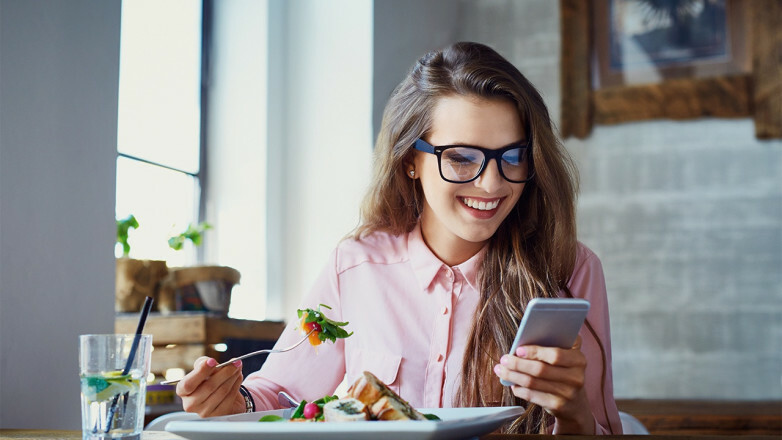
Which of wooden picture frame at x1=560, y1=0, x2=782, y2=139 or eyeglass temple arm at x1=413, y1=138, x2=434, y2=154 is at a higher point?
wooden picture frame at x1=560, y1=0, x2=782, y2=139

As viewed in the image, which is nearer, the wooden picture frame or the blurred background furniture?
the blurred background furniture

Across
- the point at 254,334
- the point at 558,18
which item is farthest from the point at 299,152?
the point at 558,18

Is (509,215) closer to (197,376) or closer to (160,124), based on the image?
(197,376)

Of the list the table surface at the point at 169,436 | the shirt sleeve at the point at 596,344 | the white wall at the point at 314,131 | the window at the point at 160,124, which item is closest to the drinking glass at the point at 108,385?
the table surface at the point at 169,436

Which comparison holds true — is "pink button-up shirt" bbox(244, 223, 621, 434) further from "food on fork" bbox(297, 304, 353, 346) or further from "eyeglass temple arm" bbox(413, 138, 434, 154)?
"food on fork" bbox(297, 304, 353, 346)

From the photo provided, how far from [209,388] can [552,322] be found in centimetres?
56

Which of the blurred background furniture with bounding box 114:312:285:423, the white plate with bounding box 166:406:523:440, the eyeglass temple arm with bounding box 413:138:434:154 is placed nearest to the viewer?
the white plate with bounding box 166:406:523:440

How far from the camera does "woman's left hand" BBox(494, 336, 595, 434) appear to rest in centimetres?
111

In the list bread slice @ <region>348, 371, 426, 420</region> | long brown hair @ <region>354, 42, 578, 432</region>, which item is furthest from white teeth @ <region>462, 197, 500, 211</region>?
bread slice @ <region>348, 371, 426, 420</region>

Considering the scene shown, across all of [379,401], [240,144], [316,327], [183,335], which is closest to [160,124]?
[240,144]

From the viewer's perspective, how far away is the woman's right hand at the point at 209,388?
4.02 ft

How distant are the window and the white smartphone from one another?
2.11m

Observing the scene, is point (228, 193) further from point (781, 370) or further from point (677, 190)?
point (781, 370)

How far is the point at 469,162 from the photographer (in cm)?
154
